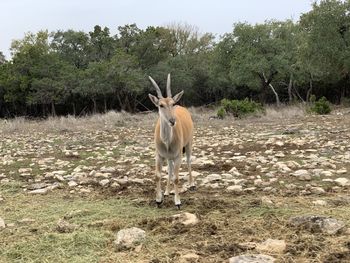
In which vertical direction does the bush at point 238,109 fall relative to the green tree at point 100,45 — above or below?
below

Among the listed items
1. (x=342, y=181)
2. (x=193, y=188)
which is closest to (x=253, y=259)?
(x=193, y=188)

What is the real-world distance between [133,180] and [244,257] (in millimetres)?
4286

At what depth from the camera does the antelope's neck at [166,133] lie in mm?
6980

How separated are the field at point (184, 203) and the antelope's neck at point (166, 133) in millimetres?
914

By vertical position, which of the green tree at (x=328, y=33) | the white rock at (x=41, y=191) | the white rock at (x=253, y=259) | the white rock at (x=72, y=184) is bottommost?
the white rock at (x=72, y=184)

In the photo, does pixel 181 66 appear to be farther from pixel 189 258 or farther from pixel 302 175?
pixel 189 258

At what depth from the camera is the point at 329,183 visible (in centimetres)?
728

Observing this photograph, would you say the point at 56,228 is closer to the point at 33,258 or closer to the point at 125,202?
the point at 33,258

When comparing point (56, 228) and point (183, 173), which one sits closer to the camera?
point (56, 228)

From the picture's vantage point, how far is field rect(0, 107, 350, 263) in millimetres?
4504

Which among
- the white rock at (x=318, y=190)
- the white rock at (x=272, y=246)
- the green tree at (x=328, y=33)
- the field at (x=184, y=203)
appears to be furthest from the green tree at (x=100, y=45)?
the white rock at (x=272, y=246)

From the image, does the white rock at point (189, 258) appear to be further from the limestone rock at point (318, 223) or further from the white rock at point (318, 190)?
the white rock at point (318, 190)

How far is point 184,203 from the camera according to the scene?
6547 mm

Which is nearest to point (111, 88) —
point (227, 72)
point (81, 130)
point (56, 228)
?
point (227, 72)
